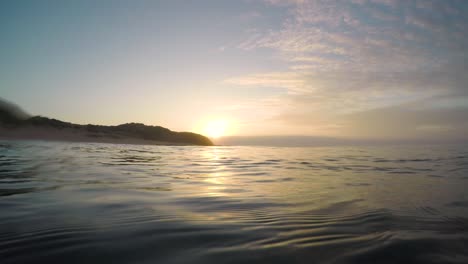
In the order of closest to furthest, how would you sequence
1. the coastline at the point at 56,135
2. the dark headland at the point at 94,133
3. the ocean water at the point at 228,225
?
the ocean water at the point at 228,225, the coastline at the point at 56,135, the dark headland at the point at 94,133

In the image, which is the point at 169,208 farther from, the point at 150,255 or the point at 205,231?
the point at 150,255

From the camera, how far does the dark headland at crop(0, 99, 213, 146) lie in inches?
1246

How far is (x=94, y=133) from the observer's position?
4031 cm

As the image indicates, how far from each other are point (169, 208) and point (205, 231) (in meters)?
1.11

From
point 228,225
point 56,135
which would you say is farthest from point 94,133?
point 228,225

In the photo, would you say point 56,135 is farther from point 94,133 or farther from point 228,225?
point 228,225

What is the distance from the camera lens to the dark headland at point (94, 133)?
1246 inches

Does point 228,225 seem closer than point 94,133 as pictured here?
Yes

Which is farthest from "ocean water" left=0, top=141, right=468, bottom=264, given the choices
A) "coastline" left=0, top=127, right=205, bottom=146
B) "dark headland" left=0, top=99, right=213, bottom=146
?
"coastline" left=0, top=127, right=205, bottom=146

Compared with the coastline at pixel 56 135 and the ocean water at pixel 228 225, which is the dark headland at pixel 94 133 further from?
the ocean water at pixel 228 225

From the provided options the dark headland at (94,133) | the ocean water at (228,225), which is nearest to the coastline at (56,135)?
the dark headland at (94,133)

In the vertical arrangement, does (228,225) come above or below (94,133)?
below

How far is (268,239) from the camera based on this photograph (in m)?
2.23

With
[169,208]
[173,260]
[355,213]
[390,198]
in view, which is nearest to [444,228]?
[355,213]
